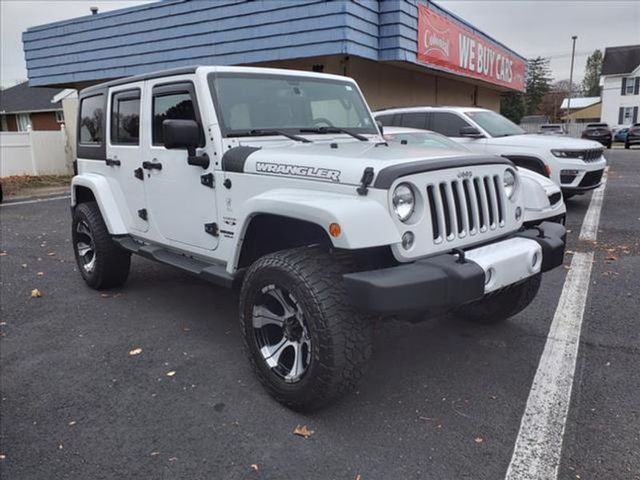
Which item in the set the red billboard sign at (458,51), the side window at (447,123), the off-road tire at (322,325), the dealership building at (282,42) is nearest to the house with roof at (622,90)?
the red billboard sign at (458,51)

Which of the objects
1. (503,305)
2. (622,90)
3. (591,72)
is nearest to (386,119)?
(503,305)

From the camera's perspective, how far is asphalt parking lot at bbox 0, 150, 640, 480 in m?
2.56

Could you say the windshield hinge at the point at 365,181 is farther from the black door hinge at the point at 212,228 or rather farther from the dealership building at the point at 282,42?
the dealership building at the point at 282,42

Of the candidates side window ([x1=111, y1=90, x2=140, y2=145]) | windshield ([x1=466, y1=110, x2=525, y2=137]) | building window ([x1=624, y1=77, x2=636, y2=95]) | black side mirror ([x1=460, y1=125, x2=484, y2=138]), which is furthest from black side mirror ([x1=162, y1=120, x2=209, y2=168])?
building window ([x1=624, y1=77, x2=636, y2=95])

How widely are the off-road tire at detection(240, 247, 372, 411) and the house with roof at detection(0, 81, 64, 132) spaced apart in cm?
2687

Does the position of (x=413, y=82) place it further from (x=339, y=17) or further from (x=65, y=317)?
(x=65, y=317)

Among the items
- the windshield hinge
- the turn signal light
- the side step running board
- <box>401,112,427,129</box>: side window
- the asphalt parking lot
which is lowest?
the asphalt parking lot

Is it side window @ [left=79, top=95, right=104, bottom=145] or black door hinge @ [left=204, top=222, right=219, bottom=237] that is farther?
side window @ [left=79, top=95, right=104, bottom=145]

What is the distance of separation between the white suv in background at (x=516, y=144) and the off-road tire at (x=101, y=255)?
6227 mm

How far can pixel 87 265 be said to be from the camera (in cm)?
535

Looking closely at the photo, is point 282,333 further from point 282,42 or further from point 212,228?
point 282,42

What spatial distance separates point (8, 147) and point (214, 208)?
15.2m

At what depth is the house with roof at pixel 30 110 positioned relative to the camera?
27.2m

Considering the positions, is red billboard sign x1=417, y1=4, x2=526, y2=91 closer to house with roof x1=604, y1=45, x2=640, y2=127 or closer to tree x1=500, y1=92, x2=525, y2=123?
tree x1=500, y1=92, x2=525, y2=123
